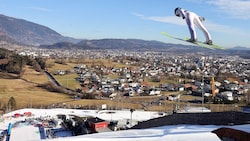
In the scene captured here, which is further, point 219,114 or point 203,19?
point 219,114

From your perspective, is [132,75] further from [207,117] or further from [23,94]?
[207,117]

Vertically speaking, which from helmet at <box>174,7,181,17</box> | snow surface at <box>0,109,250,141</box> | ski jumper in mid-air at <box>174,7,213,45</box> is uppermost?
helmet at <box>174,7,181,17</box>

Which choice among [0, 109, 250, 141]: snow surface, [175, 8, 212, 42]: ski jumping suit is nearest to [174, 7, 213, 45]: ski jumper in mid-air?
[175, 8, 212, 42]: ski jumping suit

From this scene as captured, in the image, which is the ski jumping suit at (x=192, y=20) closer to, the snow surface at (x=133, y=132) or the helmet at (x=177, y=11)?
the helmet at (x=177, y=11)

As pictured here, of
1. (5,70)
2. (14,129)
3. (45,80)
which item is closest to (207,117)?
(14,129)

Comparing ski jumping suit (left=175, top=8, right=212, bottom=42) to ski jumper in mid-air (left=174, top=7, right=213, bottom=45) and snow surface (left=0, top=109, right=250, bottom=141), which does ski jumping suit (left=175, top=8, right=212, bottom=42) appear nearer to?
ski jumper in mid-air (left=174, top=7, right=213, bottom=45)

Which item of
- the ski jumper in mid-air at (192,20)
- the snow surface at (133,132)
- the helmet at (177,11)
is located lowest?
the snow surface at (133,132)

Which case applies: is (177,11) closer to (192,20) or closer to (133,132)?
(192,20)

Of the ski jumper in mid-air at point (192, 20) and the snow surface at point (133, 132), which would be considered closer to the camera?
the snow surface at point (133, 132)

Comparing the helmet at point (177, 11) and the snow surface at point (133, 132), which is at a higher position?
the helmet at point (177, 11)

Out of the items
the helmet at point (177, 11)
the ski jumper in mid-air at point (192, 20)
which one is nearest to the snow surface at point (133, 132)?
the ski jumper in mid-air at point (192, 20)

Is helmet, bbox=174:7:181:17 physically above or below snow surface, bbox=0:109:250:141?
above
